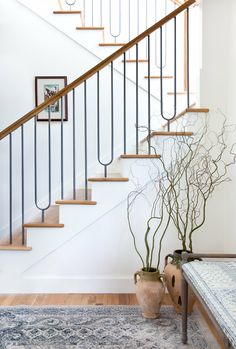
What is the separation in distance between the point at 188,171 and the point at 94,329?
1.44 metres

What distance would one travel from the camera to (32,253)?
10.2 feet

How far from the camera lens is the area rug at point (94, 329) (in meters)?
2.22

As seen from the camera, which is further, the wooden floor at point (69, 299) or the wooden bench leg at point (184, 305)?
the wooden floor at point (69, 299)

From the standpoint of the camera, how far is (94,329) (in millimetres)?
2416

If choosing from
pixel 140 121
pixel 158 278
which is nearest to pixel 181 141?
pixel 158 278

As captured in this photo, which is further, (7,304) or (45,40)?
(45,40)

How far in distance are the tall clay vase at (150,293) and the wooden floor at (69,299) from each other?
1.05 ft

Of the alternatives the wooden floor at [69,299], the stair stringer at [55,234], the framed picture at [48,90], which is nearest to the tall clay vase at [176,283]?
the wooden floor at [69,299]

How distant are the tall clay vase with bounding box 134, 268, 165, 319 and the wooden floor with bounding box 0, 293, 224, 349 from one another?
12.6 inches

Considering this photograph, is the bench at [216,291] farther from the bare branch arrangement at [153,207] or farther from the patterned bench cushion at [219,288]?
the bare branch arrangement at [153,207]

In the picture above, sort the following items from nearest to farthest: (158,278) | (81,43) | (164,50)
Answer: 1. (158,278)
2. (81,43)
3. (164,50)

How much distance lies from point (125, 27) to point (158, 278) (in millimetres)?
3284

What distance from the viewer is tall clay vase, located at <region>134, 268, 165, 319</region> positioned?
8.39ft

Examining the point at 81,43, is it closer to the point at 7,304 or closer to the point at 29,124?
the point at 29,124
